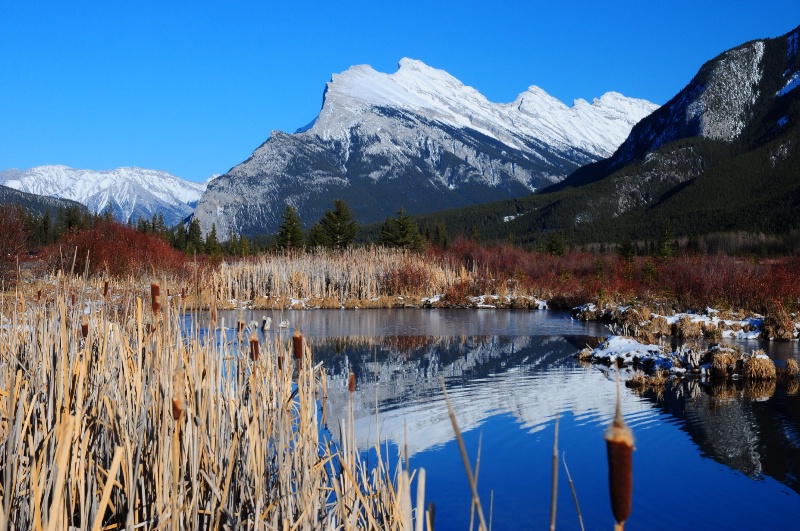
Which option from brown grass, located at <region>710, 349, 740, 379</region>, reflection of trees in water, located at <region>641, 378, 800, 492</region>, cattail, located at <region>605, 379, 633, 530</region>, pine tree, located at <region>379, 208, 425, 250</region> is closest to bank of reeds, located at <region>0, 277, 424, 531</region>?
cattail, located at <region>605, 379, 633, 530</region>

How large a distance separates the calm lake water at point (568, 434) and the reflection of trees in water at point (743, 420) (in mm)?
18

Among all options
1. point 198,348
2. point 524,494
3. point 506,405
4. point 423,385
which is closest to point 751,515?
point 524,494

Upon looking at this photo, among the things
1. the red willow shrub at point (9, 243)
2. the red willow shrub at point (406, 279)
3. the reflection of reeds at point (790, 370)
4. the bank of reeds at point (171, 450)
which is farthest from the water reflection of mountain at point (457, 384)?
the red willow shrub at point (406, 279)

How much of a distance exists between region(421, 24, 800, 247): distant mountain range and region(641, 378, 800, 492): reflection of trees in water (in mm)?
64501

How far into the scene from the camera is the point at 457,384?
10.6 metres

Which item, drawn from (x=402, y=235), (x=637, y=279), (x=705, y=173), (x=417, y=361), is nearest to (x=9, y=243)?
(x=417, y=361)

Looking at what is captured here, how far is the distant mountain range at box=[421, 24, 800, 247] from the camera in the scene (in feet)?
269

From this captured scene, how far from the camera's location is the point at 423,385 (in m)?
10.5

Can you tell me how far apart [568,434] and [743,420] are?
2.17 meters

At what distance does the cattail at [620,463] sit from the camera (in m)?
0.79

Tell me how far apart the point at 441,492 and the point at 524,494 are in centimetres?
70

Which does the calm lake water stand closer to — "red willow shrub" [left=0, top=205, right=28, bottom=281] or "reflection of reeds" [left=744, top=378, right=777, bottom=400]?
"reflection of reeds" [left=744, top=378, right=777, bottom=400]

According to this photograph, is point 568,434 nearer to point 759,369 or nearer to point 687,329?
point 759,369

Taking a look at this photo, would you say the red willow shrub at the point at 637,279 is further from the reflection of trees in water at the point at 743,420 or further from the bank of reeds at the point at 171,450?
the bank of reeds at the point at 171,450
